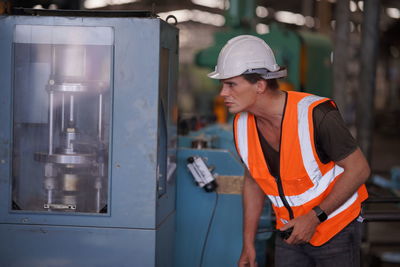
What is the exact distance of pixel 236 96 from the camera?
2.42 meters

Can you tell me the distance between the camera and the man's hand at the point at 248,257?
2.58 meters

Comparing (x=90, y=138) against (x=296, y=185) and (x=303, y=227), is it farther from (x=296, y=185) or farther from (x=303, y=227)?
(x=303, y=227)

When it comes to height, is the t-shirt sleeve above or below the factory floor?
above

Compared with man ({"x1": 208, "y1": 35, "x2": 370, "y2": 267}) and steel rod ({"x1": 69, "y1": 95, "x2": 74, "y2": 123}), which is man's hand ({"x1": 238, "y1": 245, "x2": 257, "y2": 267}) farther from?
steel rod ({"x1": 69, "y1": 95, "x2": 74, "y2": 123})

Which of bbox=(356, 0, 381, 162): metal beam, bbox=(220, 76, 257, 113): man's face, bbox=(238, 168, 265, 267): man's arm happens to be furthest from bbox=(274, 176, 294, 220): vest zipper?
bbox=(356, 0, 381, 162): metal beam

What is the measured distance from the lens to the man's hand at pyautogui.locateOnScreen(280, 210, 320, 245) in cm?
226

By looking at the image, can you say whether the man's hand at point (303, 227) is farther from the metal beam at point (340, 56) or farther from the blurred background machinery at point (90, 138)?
the metal beam at point (340, 56)

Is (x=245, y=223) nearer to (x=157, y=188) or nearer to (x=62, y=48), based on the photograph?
(x=157, y=188)

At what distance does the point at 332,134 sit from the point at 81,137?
1222 millimetres

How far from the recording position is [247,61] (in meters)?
2.40

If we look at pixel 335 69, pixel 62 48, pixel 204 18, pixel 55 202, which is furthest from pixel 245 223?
pixel 204 18

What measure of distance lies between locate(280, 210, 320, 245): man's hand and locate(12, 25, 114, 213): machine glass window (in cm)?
92

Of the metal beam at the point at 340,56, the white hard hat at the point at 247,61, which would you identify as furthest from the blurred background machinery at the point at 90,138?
the metal beam at the point at 340,56

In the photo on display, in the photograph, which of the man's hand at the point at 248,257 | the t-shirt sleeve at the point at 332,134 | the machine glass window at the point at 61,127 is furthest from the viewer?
the machine glass window at the point at 61,127
